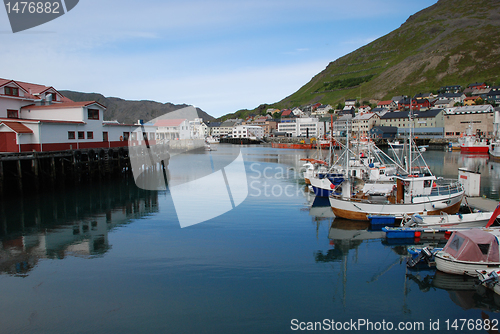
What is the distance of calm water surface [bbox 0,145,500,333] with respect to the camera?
32.6 feet

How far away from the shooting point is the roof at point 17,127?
29.8 m

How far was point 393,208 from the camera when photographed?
63.3 feet

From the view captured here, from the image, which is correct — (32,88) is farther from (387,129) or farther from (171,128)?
(387,129)

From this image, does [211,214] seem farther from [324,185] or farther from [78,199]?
[78,199]

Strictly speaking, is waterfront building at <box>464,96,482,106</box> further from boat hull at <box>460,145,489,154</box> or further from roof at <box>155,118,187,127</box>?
roof at <box>155,118,187,127</box>

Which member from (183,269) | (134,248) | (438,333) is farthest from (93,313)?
(438,333)

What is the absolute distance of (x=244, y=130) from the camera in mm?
160000

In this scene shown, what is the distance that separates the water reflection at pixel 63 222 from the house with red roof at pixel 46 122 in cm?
639

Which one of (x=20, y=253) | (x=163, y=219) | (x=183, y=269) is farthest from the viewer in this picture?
(x=163, y=219)

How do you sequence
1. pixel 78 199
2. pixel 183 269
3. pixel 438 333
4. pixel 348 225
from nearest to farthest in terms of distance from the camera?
pixel 438 333, pixel 183 269, pixel 348 225, pixel 78 199

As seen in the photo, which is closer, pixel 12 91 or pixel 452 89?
pixel 12 91

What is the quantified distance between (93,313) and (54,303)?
164cm

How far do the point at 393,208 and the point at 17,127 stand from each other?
33.4m

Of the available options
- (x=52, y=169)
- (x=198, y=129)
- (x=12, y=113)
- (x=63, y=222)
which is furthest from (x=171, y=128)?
(x=63, y=222)
